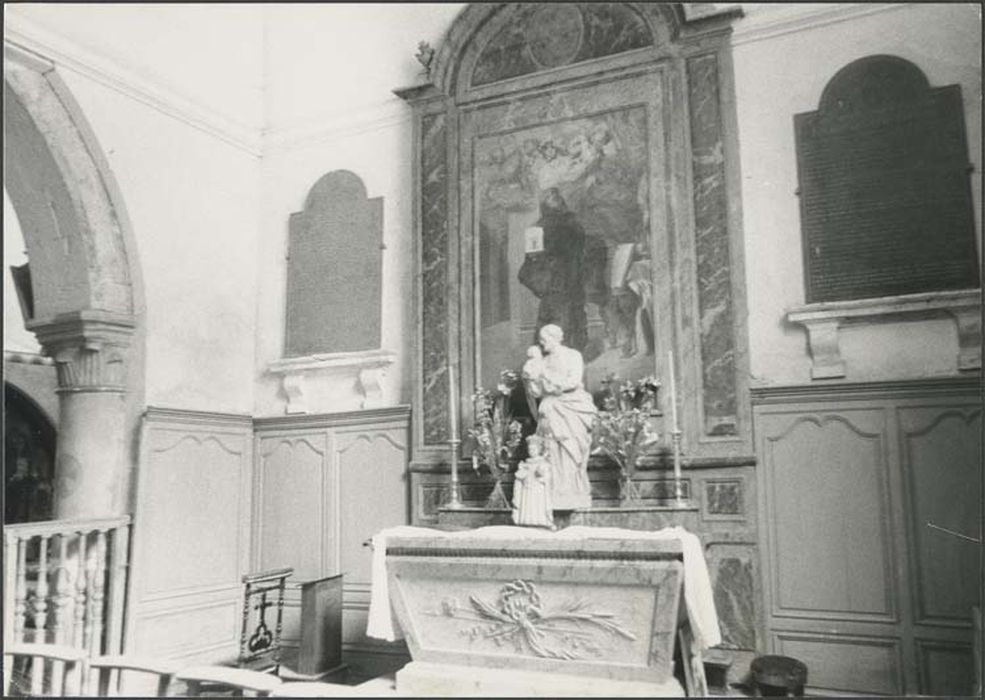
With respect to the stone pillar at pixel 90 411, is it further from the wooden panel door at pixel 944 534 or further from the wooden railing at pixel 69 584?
the wooden panel door at pixel 944 534

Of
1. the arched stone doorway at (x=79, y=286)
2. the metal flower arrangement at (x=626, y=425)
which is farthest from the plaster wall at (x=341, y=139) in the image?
the metal flower arrangement at (x=626, y=425)

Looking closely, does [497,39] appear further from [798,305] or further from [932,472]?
[932,472]

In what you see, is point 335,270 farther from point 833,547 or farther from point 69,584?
point 833,547

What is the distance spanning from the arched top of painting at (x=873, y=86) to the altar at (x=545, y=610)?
9.41ft

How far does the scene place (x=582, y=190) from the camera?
5.99 metres

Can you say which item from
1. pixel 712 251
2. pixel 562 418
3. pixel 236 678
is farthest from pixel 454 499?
pixel 236 678

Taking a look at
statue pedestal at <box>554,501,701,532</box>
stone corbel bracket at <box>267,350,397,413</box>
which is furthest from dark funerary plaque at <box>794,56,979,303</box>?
stone corbel bracket at <box>267,350,397,413</box>

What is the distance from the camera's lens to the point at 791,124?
548cm

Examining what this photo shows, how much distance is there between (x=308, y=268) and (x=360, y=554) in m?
2.32

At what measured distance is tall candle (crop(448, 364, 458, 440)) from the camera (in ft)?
19.2

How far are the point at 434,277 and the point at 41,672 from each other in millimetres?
3529

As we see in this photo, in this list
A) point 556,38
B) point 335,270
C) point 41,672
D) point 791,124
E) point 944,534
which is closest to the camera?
point 944,534

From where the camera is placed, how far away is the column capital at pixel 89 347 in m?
5.96

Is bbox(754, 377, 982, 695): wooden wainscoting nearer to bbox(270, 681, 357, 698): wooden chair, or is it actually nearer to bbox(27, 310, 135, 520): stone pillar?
bbox(270, 681, 357, 698): wooden chair
